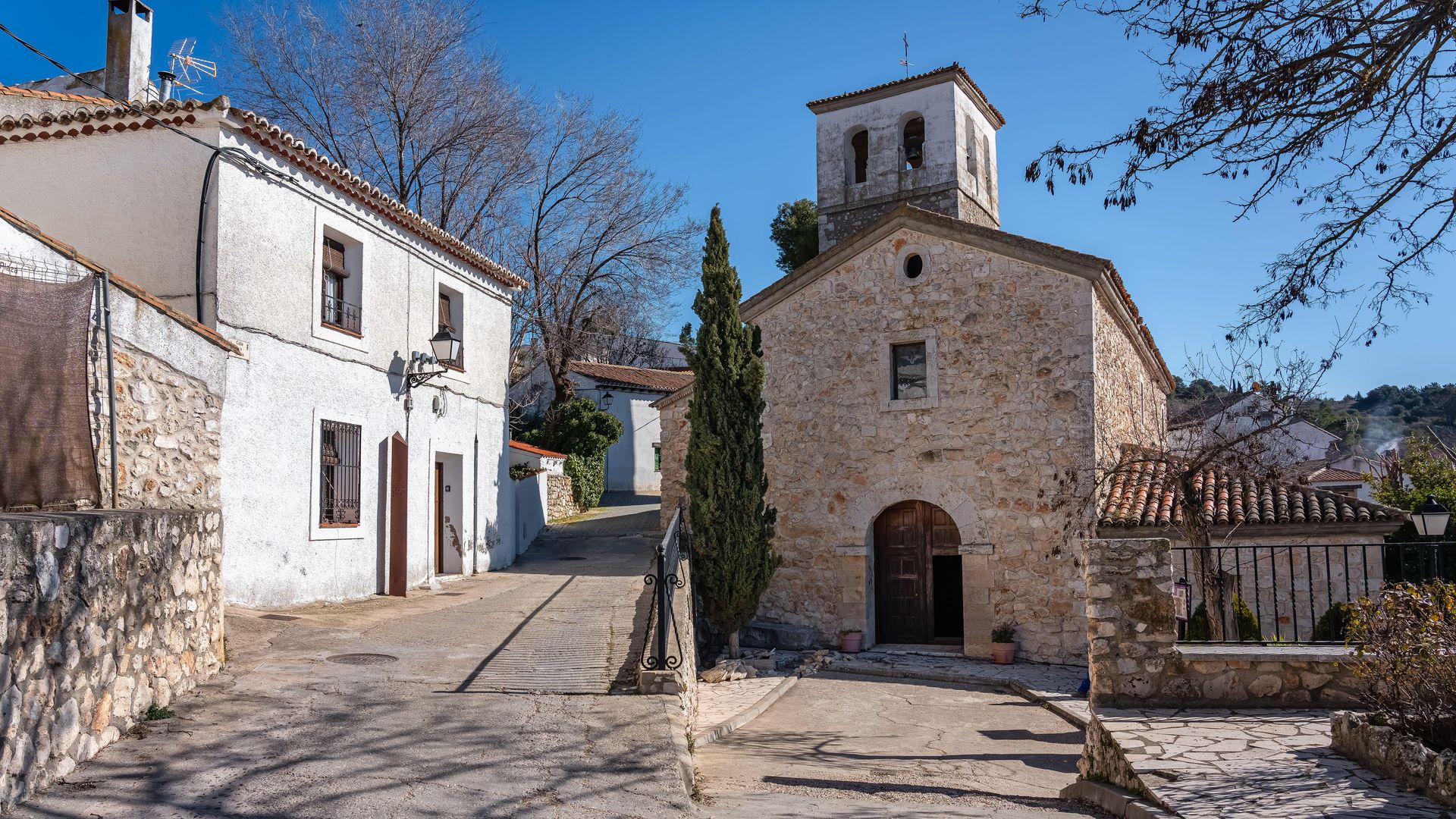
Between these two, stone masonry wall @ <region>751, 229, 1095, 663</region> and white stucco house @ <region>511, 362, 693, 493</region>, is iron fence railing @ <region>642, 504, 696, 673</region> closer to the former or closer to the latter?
stone masonry wall @ <region>751, 229, 1095, 663</region>

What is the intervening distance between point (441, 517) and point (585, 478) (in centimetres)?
1072

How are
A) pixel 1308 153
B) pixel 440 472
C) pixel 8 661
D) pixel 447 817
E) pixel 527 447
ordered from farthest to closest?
pixel 527 447 → pixel 440 472 → pixel 1308 153 → pixel 447 817 → pixel 8 661

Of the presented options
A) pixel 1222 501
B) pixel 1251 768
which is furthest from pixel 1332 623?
pixel 1251 768

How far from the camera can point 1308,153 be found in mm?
5707

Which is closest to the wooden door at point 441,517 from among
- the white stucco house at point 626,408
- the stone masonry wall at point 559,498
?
the stone masonry wall at point 559,498

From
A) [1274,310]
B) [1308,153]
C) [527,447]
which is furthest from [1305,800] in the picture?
[527,447]

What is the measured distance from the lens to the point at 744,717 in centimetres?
962

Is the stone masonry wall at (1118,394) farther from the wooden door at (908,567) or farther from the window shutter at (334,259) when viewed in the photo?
the window shutter at (334,259)

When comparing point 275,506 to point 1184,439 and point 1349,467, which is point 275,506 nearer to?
point 1184,439

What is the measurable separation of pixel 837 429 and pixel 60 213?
10.1 meters

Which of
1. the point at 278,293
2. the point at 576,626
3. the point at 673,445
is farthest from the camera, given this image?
the point at 673,445

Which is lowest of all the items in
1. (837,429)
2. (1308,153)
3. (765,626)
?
(765,626)

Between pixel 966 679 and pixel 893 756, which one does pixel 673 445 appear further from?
pixel 893 756

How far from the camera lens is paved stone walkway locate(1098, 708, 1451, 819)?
15.0 feet
